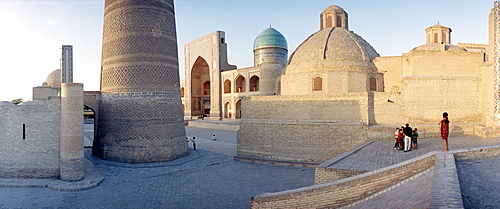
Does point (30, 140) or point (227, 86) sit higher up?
point (227, 86)

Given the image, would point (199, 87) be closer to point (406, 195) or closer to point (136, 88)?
point (136, 88)

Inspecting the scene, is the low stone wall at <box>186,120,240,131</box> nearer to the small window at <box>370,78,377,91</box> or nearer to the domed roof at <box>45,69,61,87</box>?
the small window at <box>370,78,377,91</box>

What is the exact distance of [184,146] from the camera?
41.3ft

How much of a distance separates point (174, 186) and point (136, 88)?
15.1 feet

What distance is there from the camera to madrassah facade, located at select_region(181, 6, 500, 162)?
11.2 m

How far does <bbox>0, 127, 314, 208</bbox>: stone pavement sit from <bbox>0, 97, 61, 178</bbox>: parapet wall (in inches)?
37.4

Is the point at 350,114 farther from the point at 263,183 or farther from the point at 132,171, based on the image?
the point at 132,171

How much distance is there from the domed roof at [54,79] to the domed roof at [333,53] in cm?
2010

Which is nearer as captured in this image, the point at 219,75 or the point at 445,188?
the point at 445,188

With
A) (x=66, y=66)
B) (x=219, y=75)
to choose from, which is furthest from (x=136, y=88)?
(x=66, y=66)

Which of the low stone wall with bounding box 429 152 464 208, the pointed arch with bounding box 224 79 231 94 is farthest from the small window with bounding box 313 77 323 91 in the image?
the pointed arch with bounding box 224 79 231 94

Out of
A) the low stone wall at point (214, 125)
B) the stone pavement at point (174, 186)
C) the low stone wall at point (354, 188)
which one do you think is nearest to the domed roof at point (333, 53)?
the stone pavement at point (174, 186)

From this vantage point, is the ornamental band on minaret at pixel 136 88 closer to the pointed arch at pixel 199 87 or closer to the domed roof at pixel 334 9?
the domed roof at pixel 334 9

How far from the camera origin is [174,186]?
336 inches
